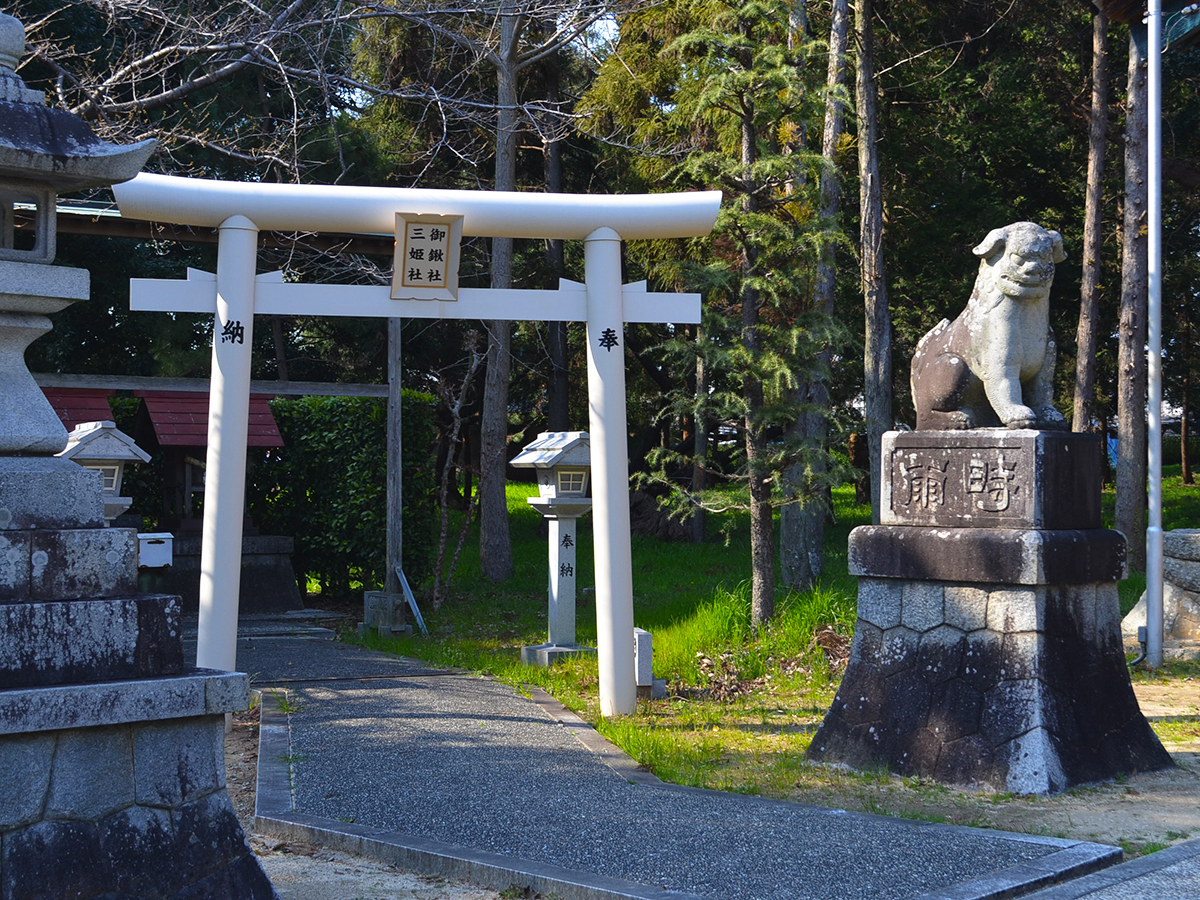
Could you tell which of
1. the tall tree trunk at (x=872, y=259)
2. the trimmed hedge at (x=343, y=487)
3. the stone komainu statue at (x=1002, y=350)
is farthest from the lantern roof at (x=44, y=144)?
the tall tree trunk at (x=872, y=259)

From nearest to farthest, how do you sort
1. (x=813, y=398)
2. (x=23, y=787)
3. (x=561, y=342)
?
(x=23, y=787) → (x=813, y=398) → (x=561, y=342)

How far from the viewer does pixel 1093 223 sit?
1633cm

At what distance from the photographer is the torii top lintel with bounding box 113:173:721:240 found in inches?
284

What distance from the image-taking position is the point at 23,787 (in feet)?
11.3

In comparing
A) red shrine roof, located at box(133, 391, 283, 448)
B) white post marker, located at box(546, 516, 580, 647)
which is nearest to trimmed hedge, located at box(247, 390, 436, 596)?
red shrine roof, located at box(133, 391, 283, 448)

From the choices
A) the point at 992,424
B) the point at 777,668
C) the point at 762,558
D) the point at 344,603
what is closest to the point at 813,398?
the point at 762,558

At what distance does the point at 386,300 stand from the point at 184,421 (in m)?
5.71

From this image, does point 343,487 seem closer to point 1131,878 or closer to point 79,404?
point 79,404

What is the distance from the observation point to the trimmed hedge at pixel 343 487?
13391 mm

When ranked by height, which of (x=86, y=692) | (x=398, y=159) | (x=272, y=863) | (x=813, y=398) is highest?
(x=398, y=159)

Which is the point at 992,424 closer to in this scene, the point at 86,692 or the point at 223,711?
the point at 223,711

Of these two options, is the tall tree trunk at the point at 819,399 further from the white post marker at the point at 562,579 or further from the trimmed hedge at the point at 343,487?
the trimmed hedge at the point at 343,487

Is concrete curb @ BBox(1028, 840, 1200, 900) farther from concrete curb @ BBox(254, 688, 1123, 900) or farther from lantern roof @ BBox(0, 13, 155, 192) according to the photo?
lantern roof @ BBox(0, 13, 155, 192)

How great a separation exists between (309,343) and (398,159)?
14.8ft
